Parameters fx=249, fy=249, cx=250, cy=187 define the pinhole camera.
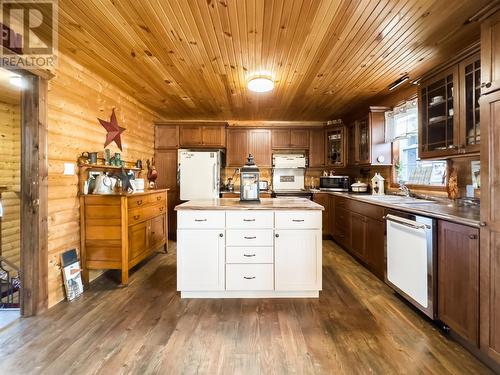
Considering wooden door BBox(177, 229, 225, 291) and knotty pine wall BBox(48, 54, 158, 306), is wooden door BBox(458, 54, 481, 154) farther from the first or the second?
knotty pine wall BBox(48, 54, 158, 306)

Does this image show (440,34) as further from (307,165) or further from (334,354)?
(307,165)

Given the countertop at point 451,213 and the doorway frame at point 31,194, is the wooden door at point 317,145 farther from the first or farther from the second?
the doorway frame at point 31,194

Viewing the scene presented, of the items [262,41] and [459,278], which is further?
[262,41]

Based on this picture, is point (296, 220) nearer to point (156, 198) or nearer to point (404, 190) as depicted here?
point (404, 190)

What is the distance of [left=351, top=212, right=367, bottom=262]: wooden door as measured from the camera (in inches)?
130

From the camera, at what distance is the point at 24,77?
2.18 m

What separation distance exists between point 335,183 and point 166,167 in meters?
3.37

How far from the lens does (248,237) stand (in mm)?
2424

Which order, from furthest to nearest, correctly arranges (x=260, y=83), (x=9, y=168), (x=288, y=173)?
(x=288, y=173) → (x=9, y=168) → (x=260, y=83)

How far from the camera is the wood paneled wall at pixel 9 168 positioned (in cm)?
371

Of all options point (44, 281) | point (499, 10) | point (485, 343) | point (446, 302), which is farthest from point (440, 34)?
point (44, 281)

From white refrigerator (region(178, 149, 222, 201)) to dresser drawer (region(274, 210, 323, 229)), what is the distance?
2412mm

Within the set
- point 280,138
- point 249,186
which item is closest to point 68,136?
point 249,186

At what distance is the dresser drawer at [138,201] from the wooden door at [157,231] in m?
0.39
